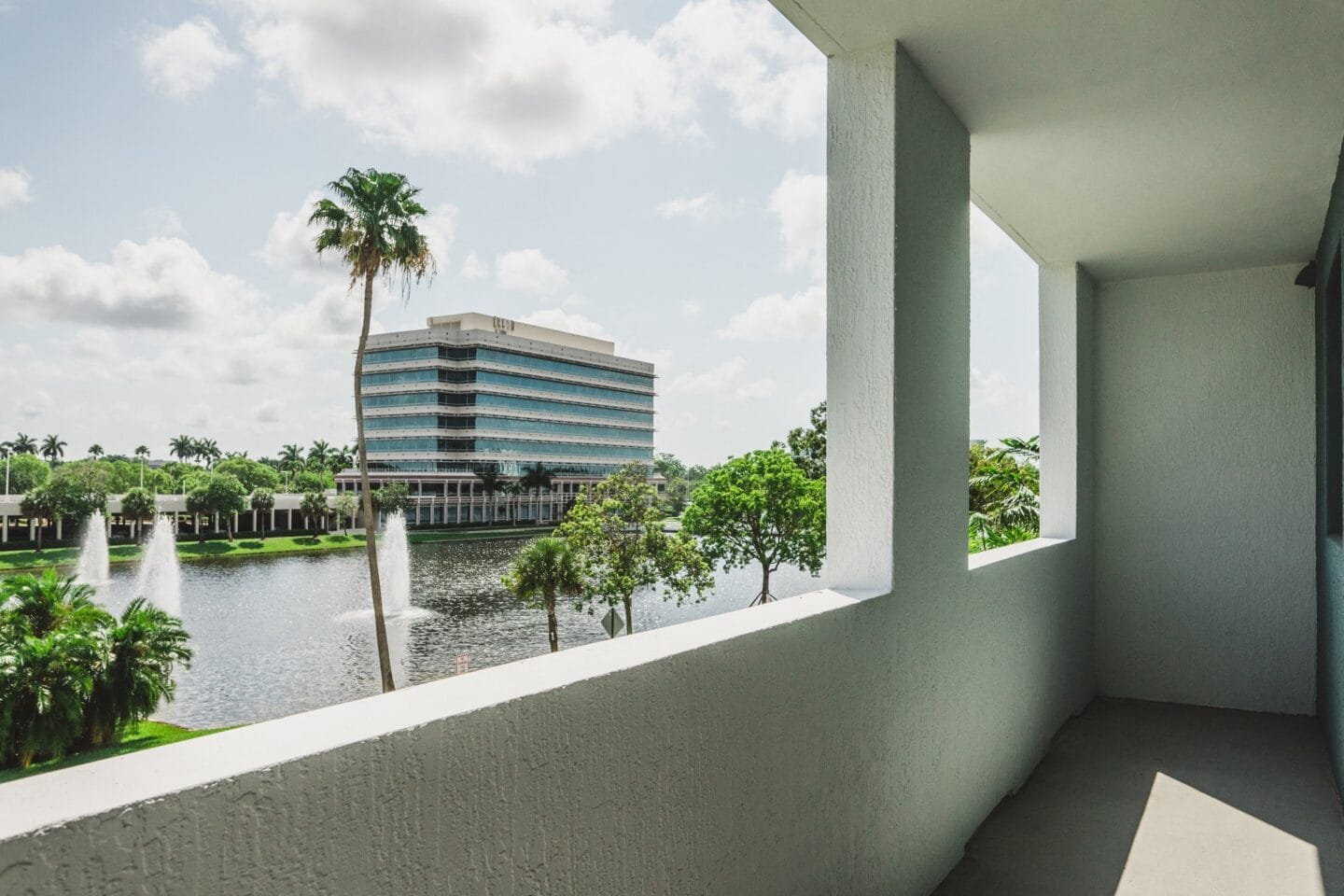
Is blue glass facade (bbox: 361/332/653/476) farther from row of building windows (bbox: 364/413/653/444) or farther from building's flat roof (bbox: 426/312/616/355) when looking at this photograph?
building's flat roof (bbox: 426/312/616/355)

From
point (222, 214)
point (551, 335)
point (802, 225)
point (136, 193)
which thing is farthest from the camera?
Result: point (802, 225)

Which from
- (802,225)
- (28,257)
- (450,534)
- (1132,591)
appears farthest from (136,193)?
(1132,591)

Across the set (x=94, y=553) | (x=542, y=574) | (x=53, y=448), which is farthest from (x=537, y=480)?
(x=94, y=553)

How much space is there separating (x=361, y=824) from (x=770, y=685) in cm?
94

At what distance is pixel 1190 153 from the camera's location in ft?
9.80

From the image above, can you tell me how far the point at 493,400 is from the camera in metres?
21.6

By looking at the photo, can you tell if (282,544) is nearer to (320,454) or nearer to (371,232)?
(320,454)

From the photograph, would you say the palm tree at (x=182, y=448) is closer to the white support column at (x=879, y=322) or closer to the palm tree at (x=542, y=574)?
the palm tree at (x=542, y=574)

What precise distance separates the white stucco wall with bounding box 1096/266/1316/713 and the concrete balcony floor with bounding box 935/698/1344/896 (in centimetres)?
42

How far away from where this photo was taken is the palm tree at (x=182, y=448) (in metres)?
21.8

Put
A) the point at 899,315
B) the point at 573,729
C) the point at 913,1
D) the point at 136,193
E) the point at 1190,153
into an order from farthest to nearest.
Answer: the point at 136,193 < the point at 1190,153 < the point at 899,315 < the point at 913,1 < the point at 573,729

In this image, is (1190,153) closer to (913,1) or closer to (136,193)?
(913,1)


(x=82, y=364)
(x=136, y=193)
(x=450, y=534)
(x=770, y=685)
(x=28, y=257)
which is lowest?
(x=450, y=534)

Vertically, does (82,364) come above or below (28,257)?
below
